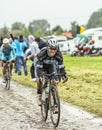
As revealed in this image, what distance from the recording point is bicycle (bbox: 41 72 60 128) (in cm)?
973

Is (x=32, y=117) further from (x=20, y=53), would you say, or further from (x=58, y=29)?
(x=58, y=29)

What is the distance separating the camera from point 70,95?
15047mm

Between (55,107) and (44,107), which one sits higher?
(55,107)

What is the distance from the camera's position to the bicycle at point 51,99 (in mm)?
9734

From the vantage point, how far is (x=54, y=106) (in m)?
9.84

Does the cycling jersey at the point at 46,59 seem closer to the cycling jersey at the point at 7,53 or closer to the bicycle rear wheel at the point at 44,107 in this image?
the bicycle rear wheel at the point at 44,107

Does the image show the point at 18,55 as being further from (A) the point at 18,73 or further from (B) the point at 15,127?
(B) the point at 15,127

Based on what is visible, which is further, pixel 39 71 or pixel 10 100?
pixel 10 100

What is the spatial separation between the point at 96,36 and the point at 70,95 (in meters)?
35.9

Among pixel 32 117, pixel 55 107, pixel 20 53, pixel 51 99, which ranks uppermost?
pixel 20 53

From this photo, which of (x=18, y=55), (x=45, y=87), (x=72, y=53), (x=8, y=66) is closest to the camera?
(x=45, y=87)

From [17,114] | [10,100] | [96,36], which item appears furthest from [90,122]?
[96,36]

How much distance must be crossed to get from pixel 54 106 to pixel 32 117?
4.77 feet

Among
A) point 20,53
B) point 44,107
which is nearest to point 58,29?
point 20,53
